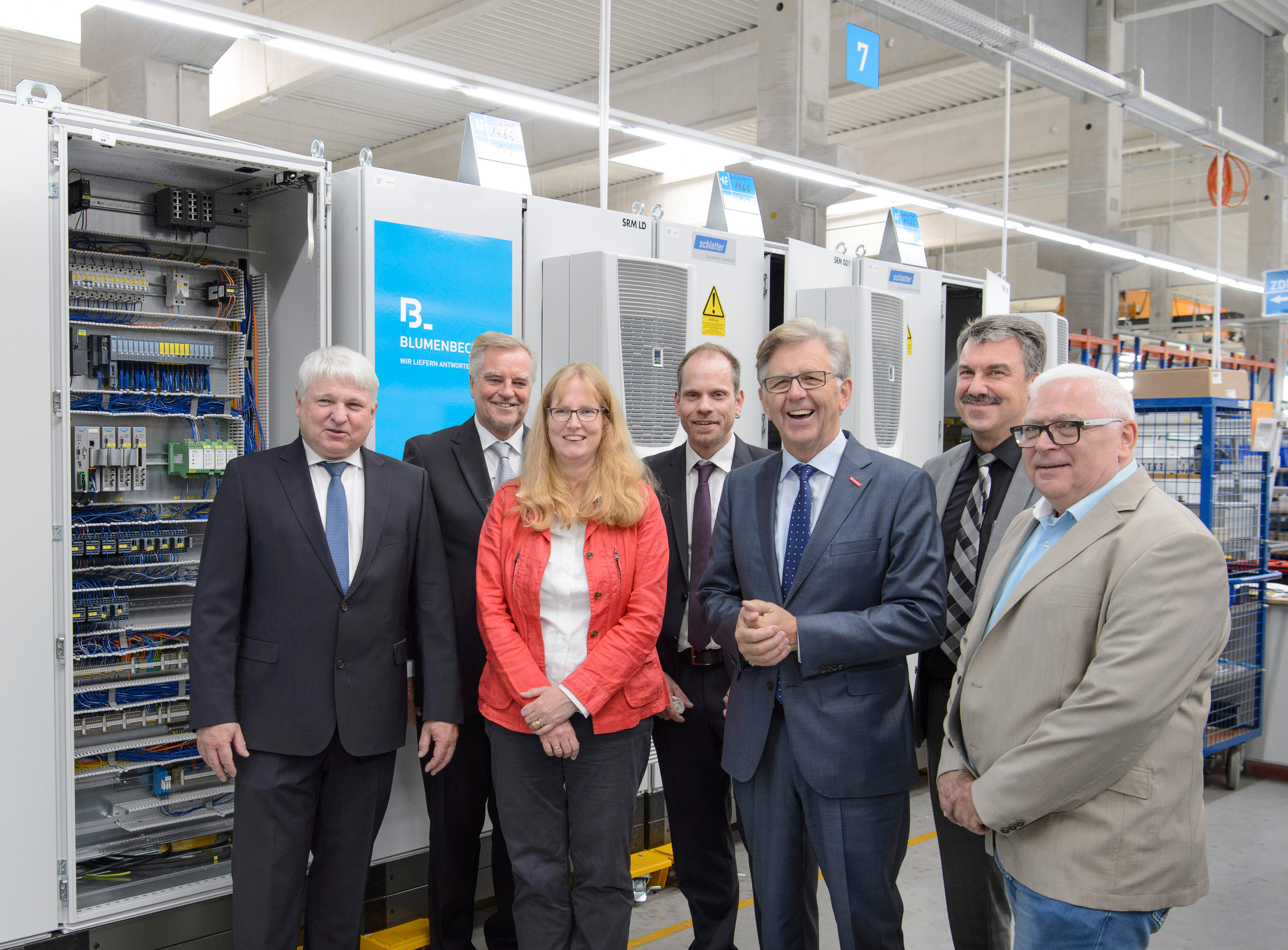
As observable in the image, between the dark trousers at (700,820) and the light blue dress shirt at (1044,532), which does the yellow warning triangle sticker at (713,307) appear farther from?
the light blue dress shirt at (1044,532)

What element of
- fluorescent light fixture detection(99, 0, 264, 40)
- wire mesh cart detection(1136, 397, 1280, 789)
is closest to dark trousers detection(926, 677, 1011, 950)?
wire mesh cart detection(1136, 397, 1280, 789)

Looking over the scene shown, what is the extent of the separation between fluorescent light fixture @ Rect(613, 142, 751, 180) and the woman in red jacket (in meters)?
9.57

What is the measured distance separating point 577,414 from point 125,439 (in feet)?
5.85

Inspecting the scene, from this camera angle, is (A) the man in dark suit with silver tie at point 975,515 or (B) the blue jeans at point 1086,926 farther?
(A) the man in dark suit with silver tie at point 975,515

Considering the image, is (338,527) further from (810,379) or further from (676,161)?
(676,161)

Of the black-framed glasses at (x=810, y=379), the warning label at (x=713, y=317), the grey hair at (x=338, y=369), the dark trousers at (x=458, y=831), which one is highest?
the warning label at (x=713, y=317)

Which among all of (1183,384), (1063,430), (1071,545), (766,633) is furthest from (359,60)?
(1071,545)

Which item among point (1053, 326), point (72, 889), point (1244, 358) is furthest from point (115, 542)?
point (1244, 358)

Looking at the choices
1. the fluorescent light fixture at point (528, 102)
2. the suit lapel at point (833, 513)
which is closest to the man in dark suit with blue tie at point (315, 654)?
the suit lapel at point (833, 513)

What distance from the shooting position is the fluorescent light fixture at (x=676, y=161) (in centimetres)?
1225

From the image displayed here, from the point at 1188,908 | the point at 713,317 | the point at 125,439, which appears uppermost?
the point at 713,317

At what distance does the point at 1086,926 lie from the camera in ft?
5.36

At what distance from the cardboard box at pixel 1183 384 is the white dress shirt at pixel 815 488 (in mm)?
3192

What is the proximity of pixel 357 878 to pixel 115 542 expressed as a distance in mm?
1510
